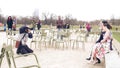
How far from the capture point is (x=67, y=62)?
7.72 metres

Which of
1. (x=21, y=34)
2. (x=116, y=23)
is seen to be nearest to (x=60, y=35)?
(x=21, y=34)

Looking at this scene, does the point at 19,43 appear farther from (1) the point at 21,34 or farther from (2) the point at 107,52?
(2) the point at 107,52

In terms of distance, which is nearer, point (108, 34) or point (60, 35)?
point (108, 34)

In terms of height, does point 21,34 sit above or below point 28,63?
above

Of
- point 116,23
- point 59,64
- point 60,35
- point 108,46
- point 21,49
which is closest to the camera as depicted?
point 59,64

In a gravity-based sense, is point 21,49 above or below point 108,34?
below

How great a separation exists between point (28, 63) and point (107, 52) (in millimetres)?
2239

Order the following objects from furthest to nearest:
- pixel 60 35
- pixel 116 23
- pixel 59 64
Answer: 1. pixel 116 23
2. pixel 60 35
3. pixel 59 64

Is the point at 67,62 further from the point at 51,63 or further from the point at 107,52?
the point at 107,52

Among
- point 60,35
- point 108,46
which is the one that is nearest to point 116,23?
point 60,35

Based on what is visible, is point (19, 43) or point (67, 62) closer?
point (67, 62)

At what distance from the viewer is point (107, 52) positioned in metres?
7.65

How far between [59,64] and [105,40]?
1.48 m

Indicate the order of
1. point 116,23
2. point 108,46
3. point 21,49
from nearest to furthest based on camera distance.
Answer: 1. point 108,46
2. point 21,49
3. point 116,23
